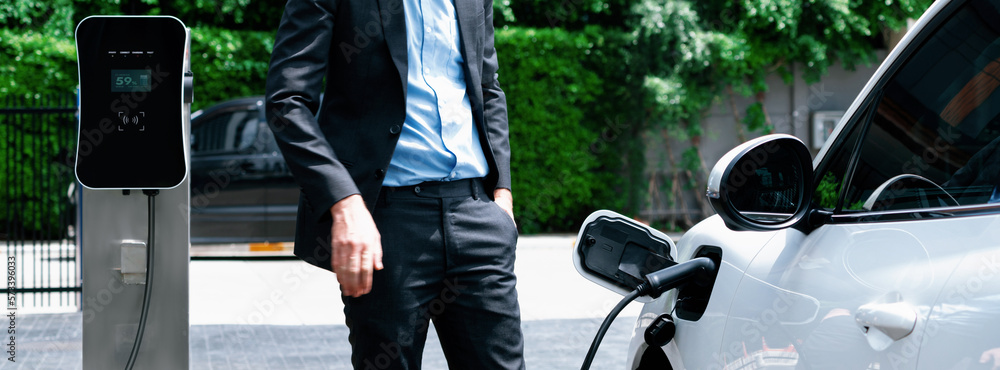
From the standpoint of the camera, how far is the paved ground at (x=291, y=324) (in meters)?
5.26

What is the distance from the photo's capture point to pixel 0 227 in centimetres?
1092

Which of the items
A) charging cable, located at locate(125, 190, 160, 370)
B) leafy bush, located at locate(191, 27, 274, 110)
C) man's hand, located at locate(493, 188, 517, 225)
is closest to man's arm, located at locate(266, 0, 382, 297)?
man's hand, located at locate(493, 188, 517, 225)

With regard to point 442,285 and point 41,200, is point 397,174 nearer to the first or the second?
point 442,285

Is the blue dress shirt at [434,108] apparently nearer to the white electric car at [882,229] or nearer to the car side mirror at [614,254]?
the car side mirror at [614,254]

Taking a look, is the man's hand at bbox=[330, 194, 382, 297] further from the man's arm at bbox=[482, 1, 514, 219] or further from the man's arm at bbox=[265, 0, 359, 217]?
the man's arm at bbox=[482, 1, 514, 219]

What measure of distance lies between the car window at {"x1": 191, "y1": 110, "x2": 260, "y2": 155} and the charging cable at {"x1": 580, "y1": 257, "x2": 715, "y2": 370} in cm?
835

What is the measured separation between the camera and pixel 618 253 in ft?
6.73

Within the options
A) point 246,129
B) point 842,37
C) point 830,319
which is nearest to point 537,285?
point 246,129

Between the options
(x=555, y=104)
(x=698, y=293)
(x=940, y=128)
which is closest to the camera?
(x=940, y=128)

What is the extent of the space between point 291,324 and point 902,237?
5.44m

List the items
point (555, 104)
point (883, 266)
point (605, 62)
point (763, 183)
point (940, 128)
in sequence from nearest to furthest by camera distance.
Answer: point (883, 266)
point (940, 128)
point (763, 183)
point (555, 104)
point (605, 62)

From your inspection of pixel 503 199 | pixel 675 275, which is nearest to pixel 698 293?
pixel 675 275

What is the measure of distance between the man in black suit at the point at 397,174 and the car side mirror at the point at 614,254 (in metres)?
0.17

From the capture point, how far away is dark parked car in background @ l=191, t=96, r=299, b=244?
973cm
